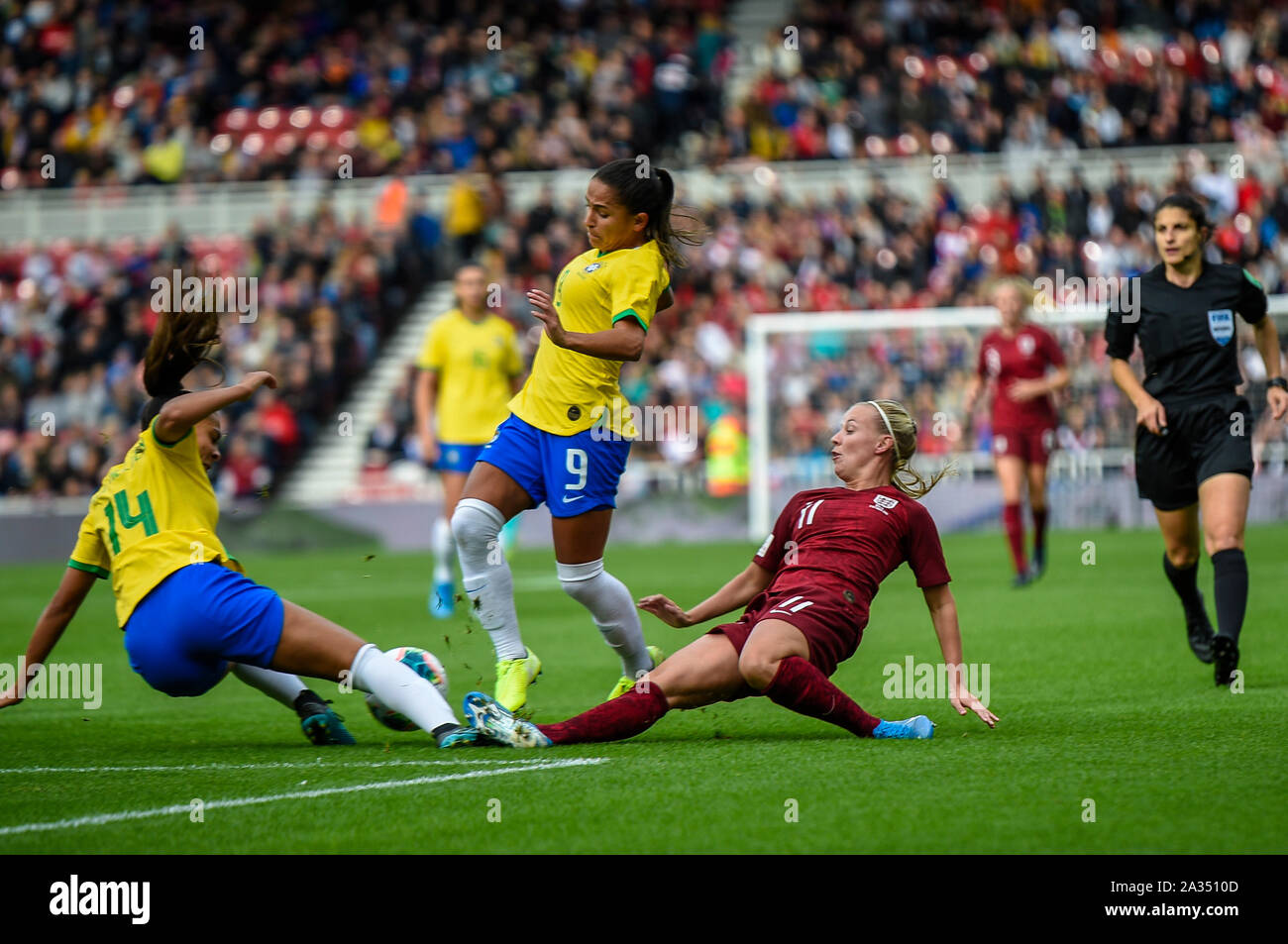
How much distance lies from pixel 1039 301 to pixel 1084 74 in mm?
6574

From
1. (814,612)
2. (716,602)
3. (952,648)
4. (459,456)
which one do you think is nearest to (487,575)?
(716,602)

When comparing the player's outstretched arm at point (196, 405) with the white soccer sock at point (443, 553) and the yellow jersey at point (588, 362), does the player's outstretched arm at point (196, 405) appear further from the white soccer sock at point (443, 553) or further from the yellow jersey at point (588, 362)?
the white soccer sock at point (443, 553)

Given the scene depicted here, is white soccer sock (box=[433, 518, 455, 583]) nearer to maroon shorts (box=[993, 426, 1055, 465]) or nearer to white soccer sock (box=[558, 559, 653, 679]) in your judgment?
maroon shorts (box=[993, 426, 1055, 465])

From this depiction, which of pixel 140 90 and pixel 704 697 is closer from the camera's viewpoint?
pixel 704 697

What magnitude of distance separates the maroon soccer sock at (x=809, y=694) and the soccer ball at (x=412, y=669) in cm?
121

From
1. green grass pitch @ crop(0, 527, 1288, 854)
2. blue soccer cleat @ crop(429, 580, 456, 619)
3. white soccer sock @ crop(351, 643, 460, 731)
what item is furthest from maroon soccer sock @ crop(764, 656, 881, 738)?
blue soccer cleat @ crop(429, 580, 456, 619)

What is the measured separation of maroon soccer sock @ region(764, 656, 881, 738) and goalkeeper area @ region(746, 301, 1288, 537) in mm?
13734

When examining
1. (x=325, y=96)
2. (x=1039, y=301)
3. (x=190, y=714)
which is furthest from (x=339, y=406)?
(x=190, y=714)

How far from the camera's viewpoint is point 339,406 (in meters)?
25.6

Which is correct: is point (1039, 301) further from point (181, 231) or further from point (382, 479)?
point (181, 231)

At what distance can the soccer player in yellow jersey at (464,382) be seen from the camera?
38.6 ft

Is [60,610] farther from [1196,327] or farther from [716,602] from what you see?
[1196,327]

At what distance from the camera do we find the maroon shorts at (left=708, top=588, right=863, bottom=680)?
19.1ft
